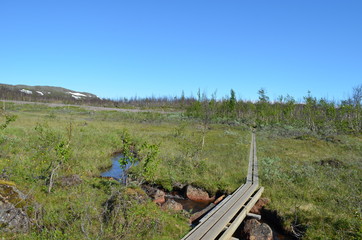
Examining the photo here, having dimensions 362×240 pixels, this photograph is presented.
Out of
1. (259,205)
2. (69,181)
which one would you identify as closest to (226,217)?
(259,205)

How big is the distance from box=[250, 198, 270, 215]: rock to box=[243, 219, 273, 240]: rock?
1.95 meters

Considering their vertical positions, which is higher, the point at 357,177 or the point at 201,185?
the point at 357,177

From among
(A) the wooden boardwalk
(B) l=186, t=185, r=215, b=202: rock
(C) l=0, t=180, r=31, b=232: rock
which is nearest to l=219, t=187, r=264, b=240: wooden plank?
(A) the wooden boardwalk

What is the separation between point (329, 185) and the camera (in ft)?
38.5

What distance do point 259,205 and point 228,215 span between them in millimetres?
2919

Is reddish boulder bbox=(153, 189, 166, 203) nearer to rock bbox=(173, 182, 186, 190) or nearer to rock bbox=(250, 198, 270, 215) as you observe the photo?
rock bbox=(173, 182, 186, 190)

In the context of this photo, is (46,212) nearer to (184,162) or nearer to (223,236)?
(223,236)

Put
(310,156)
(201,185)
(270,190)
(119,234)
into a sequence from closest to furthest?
1. (119,234)
2. (270,190)
3. (201,185)
4. (310,156)

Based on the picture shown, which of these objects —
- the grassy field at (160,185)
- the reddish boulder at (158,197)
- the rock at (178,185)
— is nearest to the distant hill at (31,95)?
the grassy field at (160,185)

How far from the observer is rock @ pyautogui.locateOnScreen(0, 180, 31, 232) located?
6.05m

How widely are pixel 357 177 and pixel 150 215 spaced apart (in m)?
11.8

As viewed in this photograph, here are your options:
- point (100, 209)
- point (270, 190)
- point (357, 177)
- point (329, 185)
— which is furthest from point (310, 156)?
point (100, 209)

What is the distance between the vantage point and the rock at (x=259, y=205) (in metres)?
10.0

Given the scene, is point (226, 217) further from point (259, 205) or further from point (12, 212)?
point (12, 212)
